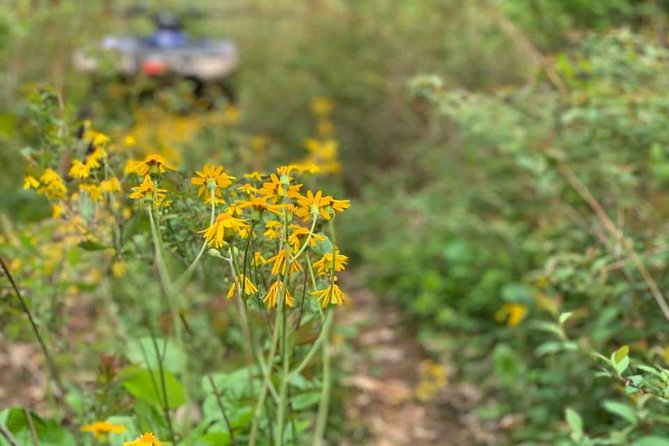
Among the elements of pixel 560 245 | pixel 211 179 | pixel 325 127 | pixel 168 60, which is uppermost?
pixel 211 179

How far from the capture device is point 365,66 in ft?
24.9

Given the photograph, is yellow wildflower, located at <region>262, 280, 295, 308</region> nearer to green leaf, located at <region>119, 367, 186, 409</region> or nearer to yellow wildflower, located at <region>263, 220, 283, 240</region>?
yellow wildflower, located at <region>263, 220, 283, 240</region>

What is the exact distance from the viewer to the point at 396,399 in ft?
14.8

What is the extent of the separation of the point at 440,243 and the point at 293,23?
11.5 feet

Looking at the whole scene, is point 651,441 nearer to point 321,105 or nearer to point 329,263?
point 329,263

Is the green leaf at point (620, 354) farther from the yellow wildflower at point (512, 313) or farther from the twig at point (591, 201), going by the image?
the yellow wildflower at point (512, 313)

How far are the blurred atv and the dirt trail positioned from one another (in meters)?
1.77

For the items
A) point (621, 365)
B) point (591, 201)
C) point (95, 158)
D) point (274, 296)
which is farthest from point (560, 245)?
point (274, 296)

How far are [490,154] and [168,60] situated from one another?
2.92m

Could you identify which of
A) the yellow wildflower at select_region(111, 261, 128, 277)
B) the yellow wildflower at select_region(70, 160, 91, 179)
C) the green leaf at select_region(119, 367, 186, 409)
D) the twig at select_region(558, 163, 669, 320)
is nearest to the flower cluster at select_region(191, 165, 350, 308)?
the yellow wildflower at select_region(70, 160, 91, 179)

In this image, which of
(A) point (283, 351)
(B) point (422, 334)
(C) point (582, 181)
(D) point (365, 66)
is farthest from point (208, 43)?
(A) point (283, 351)

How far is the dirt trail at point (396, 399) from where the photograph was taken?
4.09 metres

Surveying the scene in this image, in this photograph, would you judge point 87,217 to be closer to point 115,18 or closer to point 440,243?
point 440,243

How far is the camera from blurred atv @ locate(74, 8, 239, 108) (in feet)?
19.1
